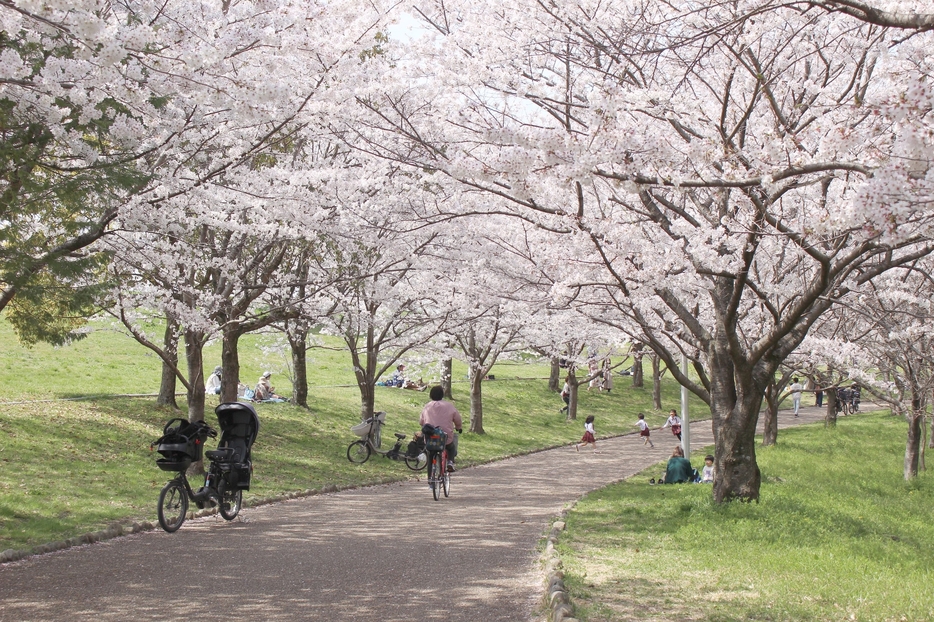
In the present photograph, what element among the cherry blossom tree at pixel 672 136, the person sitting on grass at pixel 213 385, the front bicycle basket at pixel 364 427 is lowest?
the front bicycle basket at pixel 364 427

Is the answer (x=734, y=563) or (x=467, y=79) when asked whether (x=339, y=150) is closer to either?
(x=467, y=79)

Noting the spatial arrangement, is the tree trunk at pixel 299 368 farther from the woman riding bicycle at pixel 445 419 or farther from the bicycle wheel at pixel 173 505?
the bicycle wheel at pixel 173 505

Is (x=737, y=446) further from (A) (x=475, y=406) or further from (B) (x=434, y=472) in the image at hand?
(A) (x=475, y=406)

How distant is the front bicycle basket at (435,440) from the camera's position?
12.9 meters

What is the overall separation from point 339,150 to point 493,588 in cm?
1072

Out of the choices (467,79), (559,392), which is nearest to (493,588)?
(467,79)

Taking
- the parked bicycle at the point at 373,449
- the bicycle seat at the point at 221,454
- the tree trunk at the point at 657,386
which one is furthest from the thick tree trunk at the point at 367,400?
the tree trunk at the point at 657,386

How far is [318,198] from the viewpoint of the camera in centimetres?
1292

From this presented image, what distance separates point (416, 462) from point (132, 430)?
6.24 meters

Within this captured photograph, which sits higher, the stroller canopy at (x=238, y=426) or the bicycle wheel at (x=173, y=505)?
the stroller canopy at (x=238, y=426)

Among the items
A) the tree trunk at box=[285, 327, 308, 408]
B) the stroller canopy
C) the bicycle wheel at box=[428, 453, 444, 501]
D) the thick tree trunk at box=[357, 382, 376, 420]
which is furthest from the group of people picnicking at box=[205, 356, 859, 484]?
the thick tree trunk at box=[357, 382, 376, 420]

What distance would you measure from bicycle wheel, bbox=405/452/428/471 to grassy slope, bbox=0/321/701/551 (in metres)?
0.34

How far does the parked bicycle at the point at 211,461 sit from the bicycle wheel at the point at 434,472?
11.6 ft

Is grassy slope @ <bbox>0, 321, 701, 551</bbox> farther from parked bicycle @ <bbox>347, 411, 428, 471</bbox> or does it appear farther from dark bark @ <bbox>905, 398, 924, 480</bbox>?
dark bark @ <bbox>905, 398, 924, 480</bbox>
